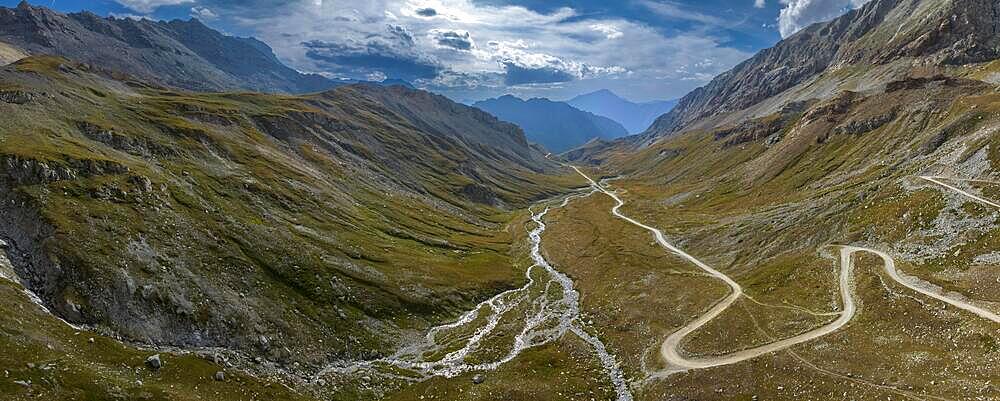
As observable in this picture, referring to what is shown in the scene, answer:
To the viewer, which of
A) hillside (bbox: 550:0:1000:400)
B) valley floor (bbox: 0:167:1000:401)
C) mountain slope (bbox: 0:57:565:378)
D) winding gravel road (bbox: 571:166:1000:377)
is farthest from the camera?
mountain slope (bbox: 0:57:565:378)

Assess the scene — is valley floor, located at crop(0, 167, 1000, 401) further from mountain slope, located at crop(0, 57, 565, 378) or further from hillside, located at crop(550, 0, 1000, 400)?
mountain slope, located at crop(0, 57, 565, 378)

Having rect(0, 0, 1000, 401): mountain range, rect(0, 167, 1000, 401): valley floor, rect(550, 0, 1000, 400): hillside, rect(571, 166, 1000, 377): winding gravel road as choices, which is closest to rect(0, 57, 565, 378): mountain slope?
rect(0, 0, 1000, 401): mountain range

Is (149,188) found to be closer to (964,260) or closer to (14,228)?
(14,228)

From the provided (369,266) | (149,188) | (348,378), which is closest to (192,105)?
(149,188)

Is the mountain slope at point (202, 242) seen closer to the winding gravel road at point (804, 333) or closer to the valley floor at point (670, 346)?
the valley floor at point (670, 346)

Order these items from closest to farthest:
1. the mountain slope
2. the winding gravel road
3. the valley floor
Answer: the valley floor → the winding gravel road → the mountain slope

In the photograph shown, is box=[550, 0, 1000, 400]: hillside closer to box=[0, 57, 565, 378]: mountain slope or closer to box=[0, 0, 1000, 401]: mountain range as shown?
box=[0, 0, 1000, 401]: mountain range

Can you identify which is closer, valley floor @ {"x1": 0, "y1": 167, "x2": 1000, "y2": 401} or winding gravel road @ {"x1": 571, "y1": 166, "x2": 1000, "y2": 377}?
valley floor @ {"x1": 0, "y1": 167, "x2": 1000, "y2": 401}

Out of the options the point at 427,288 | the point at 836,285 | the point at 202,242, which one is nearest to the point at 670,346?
the point at 836,285
